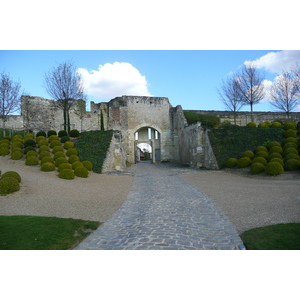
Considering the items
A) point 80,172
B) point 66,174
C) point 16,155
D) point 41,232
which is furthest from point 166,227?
point 16,155

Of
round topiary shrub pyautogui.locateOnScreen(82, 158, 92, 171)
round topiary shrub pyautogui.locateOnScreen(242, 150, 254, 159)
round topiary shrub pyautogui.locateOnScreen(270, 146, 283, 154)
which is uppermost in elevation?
round topiary shrub pyautogui.locateOnScreen(270, 146, 283, 154)

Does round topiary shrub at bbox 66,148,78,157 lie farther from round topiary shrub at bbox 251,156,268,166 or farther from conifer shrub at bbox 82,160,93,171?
round topiary shrub at bbox 251,156,268,166

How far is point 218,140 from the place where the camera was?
653 inches

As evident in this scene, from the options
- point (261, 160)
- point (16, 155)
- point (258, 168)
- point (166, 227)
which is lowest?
point (166, 227)

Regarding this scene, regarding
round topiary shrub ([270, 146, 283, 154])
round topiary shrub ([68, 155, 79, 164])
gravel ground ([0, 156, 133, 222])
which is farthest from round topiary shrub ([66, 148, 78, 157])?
round topiary shrub ([270, 146, 283, 154])

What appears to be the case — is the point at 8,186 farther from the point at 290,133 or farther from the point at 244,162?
the point at 290,133

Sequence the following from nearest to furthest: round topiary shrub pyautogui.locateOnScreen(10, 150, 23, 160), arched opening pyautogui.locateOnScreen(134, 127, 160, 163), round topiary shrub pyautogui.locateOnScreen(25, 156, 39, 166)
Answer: round topiary shrub pyautogui.locateOnScreen(25, 156, 39, 166)
round topiary shrub pyautogui.locateOnScreen(10, 150, 23, 160)
arched opening pyautogui.locateOnScreen(134, 127, 160, 163)

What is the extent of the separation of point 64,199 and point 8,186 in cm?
198

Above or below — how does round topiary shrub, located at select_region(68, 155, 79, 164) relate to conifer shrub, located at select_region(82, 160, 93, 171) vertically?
above

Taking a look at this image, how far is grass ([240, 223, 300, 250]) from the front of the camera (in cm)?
392

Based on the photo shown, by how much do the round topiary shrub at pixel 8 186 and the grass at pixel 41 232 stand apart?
2693 millimetres

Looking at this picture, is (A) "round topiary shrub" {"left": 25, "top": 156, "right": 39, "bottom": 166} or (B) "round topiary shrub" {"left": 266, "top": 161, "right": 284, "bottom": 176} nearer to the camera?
(B) "round topiary shrub" {"left": 266, "top": 161, "right": 284, "bottom": 176}

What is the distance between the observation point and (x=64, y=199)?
304 inches

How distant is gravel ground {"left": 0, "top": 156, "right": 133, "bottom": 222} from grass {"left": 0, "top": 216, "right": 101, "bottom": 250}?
60 centimetres
